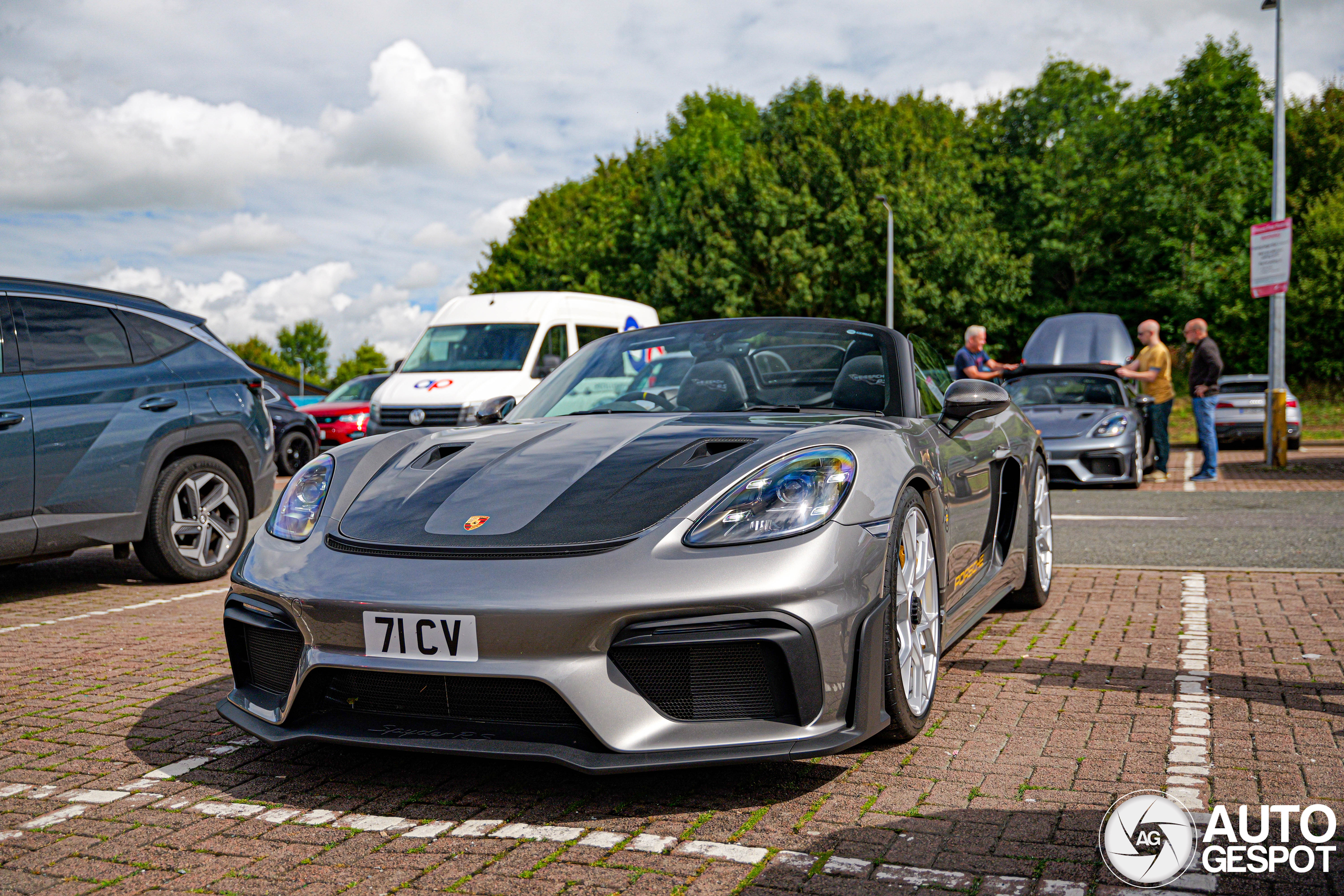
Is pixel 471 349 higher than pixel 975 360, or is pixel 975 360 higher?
pixel 471 349

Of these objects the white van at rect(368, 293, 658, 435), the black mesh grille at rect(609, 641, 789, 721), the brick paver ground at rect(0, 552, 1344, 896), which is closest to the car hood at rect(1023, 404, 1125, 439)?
the white van at rect(368, 293, 658, 435)

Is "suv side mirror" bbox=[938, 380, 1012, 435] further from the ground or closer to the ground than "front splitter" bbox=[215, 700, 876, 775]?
further from the ground

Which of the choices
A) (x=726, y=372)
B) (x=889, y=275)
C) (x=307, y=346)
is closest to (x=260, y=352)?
(x=307, y=346)

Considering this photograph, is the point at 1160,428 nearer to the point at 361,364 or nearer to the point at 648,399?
the point at 648,399

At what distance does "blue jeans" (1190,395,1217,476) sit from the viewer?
12.4 m

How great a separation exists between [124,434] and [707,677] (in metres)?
4.62

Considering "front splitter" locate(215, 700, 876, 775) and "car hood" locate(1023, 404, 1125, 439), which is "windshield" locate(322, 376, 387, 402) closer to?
"car hood" locate(1023, 404, 1125, 439)

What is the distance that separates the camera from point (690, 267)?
35594mm

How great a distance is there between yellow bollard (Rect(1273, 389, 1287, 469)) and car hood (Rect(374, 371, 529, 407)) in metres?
9.18

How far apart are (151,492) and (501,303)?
27.1ft

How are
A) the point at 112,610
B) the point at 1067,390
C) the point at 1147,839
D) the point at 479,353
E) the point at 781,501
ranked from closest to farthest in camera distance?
the point at 1147,839, the point at 781,501, the point at 112,610, the point at 1067,390, the point at 479,353

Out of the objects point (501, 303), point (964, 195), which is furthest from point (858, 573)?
point (964, 195)

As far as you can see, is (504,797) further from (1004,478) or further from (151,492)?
(151,492)

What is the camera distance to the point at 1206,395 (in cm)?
1254
